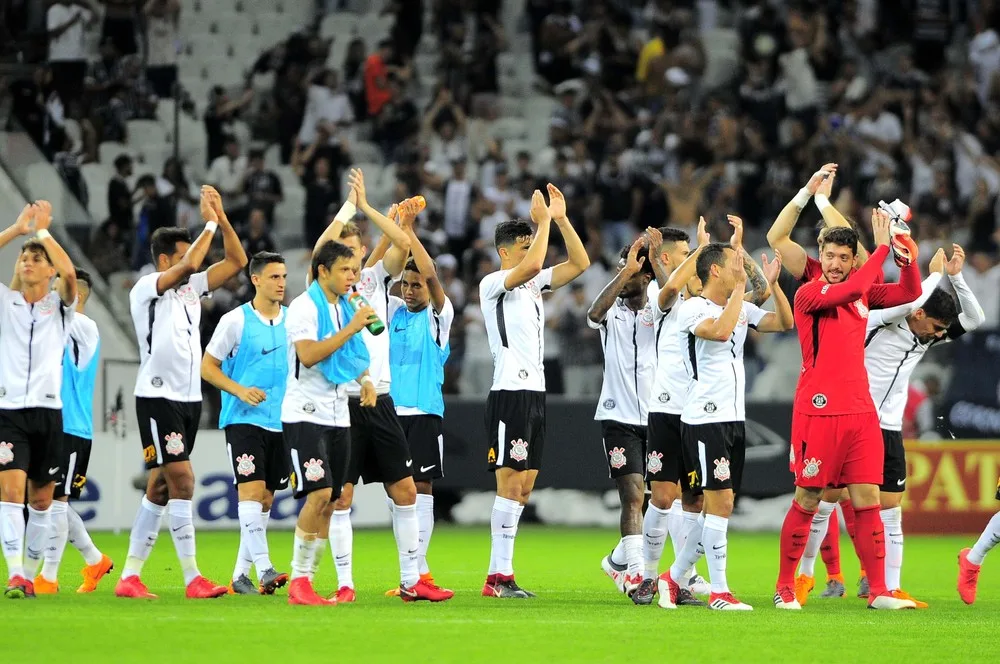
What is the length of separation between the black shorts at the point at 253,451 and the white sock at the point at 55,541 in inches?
55.1

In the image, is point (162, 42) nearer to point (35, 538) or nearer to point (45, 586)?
point (45, 586)

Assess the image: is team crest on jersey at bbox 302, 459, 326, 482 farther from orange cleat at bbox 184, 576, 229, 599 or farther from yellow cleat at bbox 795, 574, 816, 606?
yellow cleat at bbox 795, 574, 816, 606

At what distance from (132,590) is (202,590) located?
498 mm

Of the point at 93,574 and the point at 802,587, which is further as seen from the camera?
the point at 93,574

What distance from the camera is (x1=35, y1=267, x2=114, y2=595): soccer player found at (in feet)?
37.9

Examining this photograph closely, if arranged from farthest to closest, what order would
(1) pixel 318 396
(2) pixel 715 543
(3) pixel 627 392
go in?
(3) pixel 627 392, (2) pixel 715 543, (1) pixel 318 396

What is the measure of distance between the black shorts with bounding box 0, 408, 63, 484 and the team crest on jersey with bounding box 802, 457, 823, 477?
17.0ft

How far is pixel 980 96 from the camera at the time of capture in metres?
26.0

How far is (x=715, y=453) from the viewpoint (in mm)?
10445

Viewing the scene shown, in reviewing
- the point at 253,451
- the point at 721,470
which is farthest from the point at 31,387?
the point at 721,470

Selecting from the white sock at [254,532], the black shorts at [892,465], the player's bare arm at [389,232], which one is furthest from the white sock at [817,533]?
the white sock at [254,532]

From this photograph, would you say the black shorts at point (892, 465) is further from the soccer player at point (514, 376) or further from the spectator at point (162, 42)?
the spectator at point (162, 42)

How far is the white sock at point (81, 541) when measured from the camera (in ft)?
39.3

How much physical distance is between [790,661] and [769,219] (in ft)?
53.4
